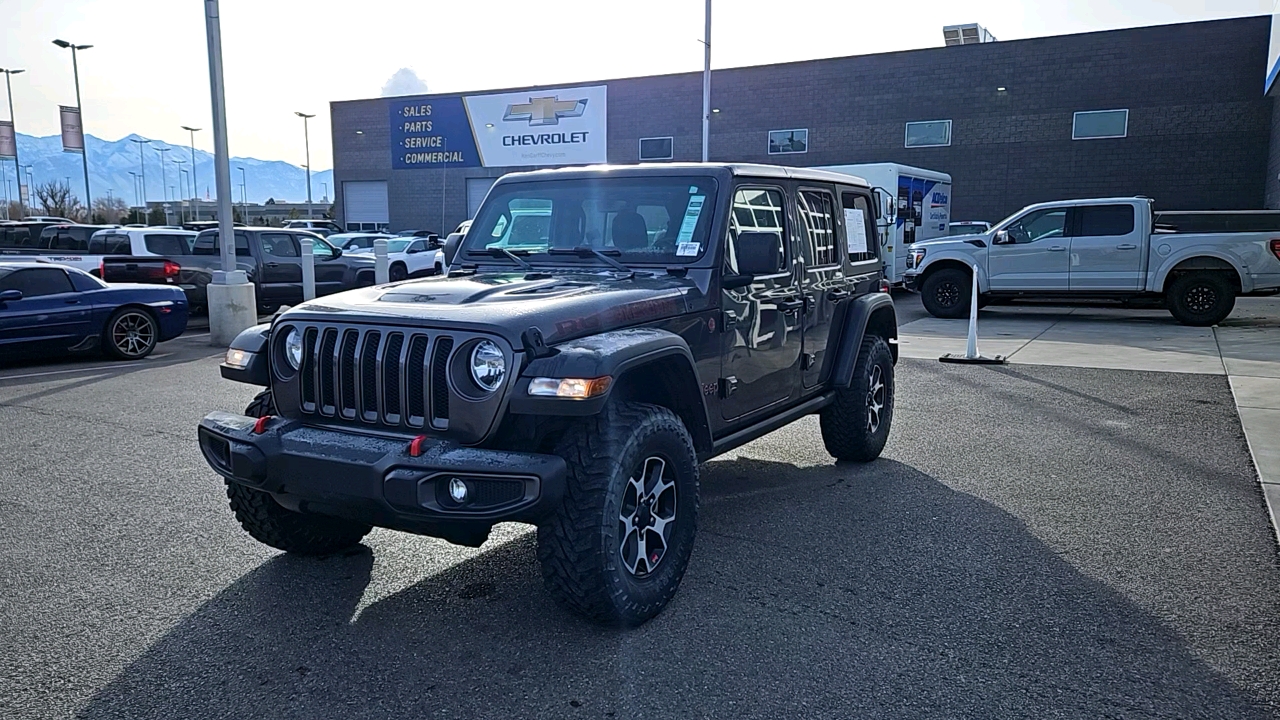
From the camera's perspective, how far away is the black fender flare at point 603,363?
11.4 ft

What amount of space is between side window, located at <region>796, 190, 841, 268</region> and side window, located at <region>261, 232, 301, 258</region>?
40.9ft

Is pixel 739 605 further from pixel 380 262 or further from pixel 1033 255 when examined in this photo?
pixel 380 262

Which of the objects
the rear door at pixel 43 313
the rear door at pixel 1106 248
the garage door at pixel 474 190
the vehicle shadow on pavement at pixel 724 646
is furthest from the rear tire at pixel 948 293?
the garage door at pixel 474 190

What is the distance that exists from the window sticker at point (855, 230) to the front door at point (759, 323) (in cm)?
109

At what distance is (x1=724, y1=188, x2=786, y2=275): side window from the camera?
4.82 m

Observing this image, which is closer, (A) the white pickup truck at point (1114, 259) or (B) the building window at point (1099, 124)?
(A) the white pickup truck at point (1114, 259)

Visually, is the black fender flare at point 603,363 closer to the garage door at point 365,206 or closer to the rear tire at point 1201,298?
the rear tire at point 1201,298

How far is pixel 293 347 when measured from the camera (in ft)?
13.3

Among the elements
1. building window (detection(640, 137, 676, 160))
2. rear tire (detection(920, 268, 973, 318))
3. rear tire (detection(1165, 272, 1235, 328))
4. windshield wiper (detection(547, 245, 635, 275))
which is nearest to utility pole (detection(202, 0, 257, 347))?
windshield wiper (detection(547, 245, 635, 275))

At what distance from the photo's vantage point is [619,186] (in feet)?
16.6

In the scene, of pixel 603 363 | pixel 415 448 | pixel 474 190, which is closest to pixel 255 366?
pixel 415 448

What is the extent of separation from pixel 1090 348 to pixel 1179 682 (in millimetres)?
10167

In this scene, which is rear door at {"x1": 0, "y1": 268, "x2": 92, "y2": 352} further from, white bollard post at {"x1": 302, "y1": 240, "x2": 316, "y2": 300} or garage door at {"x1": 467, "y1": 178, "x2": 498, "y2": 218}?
garage door at {"x1": 467, "y1": 178, "x2": 498, "y2": 218}

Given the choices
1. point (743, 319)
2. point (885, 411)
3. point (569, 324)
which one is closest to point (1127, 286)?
point (885, 411)
